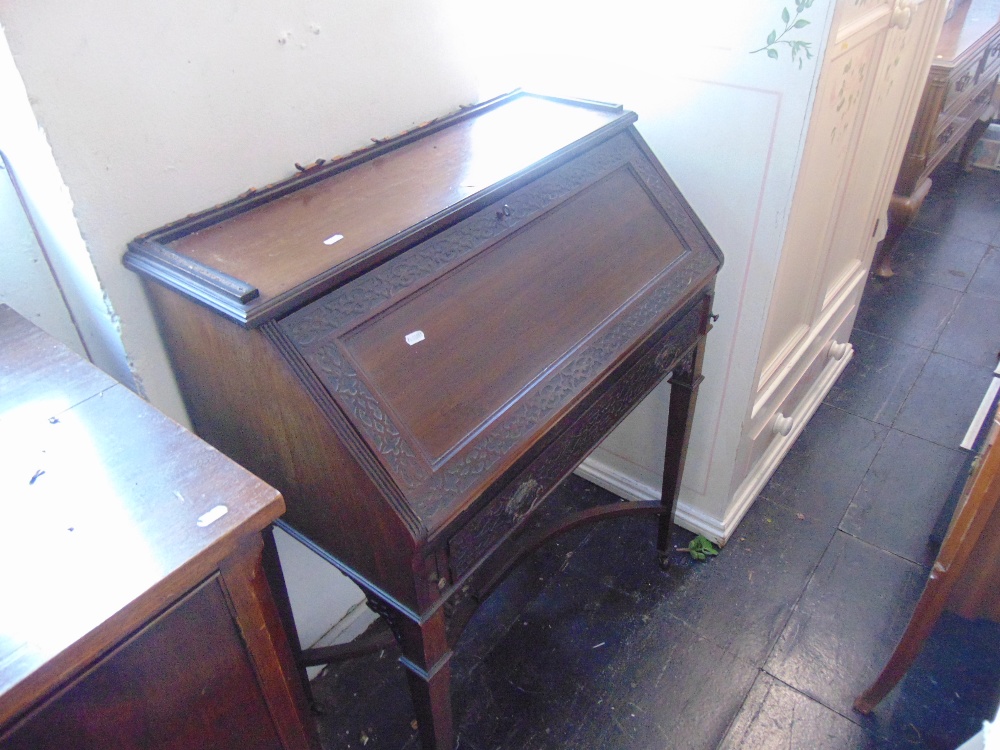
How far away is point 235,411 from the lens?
3.35 feet

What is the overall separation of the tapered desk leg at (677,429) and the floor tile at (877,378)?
3.06 feet

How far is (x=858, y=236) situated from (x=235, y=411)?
1.89 metres

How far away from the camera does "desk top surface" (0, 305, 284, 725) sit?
571 mm

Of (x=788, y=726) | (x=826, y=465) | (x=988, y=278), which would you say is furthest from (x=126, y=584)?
(x=988, y=278)

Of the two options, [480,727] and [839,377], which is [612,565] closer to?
[480,727]

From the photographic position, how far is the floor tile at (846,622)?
5.19 feet

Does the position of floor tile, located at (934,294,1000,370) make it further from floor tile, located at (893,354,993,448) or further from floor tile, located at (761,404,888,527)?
floor tile, located at (761,404,888,527)

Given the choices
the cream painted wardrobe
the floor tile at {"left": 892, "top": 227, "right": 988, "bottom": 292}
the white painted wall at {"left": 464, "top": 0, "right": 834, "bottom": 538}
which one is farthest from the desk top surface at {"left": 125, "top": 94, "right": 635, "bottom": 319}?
the floor tile at {"left": 892, "top": 227, "right": 988, "bottom": 292}

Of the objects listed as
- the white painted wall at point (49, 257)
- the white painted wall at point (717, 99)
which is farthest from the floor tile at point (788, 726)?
the white painted wall at point (49, 257)

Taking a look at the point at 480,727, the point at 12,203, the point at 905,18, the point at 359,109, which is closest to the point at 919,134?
the point at 905,18

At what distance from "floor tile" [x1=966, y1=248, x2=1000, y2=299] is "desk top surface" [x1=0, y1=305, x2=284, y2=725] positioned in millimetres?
3044

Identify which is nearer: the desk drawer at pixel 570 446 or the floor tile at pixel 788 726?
the desk drawer at pixel 570 446

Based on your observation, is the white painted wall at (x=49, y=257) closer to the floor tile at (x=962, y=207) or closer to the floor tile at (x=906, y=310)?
the floor tile at (x=906, y=310)

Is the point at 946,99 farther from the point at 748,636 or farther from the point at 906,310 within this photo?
the point at 748,636
